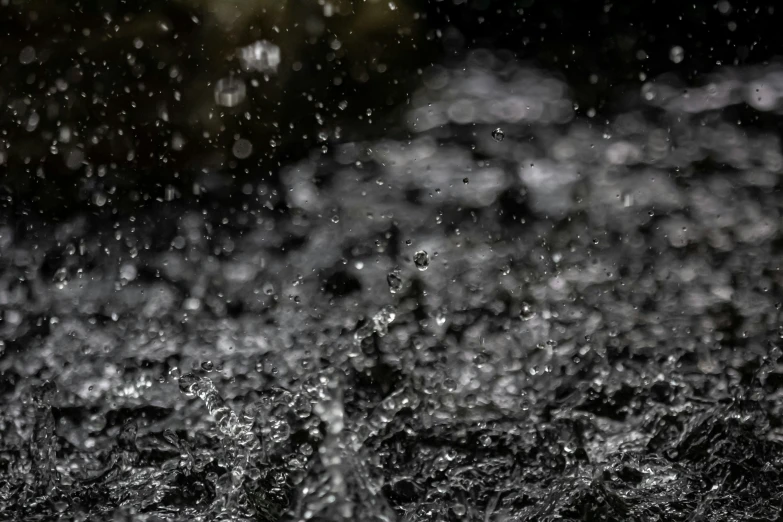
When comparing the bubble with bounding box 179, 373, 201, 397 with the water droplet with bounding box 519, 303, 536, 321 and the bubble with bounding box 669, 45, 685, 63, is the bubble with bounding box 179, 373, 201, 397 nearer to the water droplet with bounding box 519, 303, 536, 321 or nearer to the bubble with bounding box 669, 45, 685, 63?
the water droplet with bounding box 519, 303, 536, 321

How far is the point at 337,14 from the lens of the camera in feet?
5.60

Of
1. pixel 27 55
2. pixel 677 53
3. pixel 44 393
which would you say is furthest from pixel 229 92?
pixel 677 53

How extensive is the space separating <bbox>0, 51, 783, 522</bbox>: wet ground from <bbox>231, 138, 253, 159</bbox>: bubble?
0.20ft

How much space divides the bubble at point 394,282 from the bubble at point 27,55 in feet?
2.88

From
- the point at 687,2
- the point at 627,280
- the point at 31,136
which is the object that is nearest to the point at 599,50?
the point at 687,2

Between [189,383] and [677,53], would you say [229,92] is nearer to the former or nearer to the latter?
[189,383]

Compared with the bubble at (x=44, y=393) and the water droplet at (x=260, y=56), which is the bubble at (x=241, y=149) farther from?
the bubble at (x=44, y=393)

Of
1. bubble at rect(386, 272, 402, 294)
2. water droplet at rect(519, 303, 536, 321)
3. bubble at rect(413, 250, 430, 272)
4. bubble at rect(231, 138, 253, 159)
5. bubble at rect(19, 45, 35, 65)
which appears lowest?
water droplet at rect(519, 303, 536, 321)

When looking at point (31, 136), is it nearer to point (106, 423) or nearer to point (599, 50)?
point (106, 423)

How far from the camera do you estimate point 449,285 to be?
1751 millimetres

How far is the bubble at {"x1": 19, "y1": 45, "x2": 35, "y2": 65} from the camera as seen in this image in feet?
5.62

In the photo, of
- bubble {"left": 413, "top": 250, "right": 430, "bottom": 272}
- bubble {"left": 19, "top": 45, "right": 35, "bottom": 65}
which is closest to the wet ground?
bubble {"left": 413, "top": 250, "right": 430, "bottom": 272}

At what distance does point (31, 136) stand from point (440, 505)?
1147mm

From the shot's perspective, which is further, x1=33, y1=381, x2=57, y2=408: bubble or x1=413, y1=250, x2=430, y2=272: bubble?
x1=413, y1=250, x2=430, y2=272: bubble
